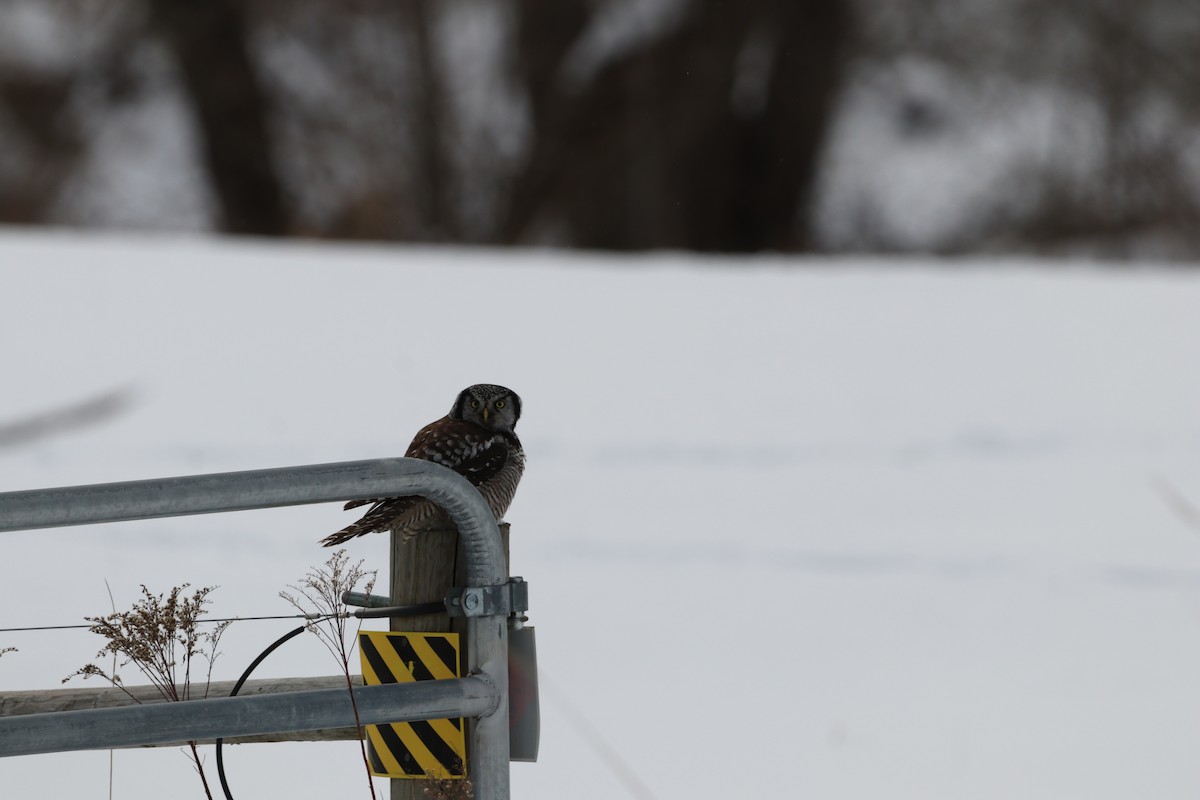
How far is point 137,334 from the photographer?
764cm

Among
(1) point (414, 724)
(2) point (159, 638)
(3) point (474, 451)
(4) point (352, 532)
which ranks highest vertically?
(3) point (474, 451)

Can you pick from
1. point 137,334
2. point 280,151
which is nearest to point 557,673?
point 137,334

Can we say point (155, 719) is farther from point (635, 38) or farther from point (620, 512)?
point (635, 38)

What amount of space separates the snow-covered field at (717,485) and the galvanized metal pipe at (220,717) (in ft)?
4.72

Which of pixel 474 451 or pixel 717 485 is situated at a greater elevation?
pixel 717 485

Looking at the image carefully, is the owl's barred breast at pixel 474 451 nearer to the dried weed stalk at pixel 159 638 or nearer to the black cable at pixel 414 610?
the black cable at pixel 414 610

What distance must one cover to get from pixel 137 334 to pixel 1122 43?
11.2 metres

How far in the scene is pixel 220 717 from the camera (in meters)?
1.65

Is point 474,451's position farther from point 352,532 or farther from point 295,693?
point 295,693

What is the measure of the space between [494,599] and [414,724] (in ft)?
0.91

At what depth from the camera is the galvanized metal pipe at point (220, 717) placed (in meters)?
1.60

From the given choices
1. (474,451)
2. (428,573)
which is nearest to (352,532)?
(428,573)

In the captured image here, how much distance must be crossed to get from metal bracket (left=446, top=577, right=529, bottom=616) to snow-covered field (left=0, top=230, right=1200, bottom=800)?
143 cm

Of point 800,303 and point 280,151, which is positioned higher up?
point 280,151
